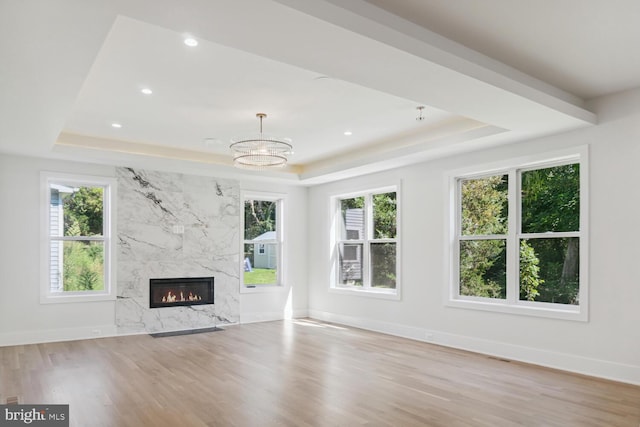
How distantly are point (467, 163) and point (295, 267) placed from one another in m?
4.16

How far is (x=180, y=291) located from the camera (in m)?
7.54

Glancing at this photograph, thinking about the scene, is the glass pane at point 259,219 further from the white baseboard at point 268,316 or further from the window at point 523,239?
the window at point 523,239

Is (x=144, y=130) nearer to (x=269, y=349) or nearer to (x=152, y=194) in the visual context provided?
(x=152, y=194)

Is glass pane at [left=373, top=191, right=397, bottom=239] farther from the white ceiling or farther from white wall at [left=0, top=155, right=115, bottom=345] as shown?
white wall at [left=0, top=155, right=115, bottom=345]

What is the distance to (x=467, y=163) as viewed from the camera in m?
6.01

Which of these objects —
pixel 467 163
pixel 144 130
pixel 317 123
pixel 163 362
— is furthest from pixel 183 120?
pixel 467 163

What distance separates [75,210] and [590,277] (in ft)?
22.7

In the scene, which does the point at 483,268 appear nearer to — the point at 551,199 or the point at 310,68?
the point at 551,199

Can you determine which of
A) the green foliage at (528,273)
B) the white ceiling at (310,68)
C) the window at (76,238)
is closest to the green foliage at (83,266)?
the window at (76,238)

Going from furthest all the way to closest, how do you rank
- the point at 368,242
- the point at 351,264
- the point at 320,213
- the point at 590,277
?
the point at 320,213
the point at 351,264
the point at 368,242
the point at 590,277

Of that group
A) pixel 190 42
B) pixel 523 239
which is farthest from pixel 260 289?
pixel 190 42

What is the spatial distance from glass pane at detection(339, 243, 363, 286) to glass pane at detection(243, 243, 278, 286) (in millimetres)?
1343
